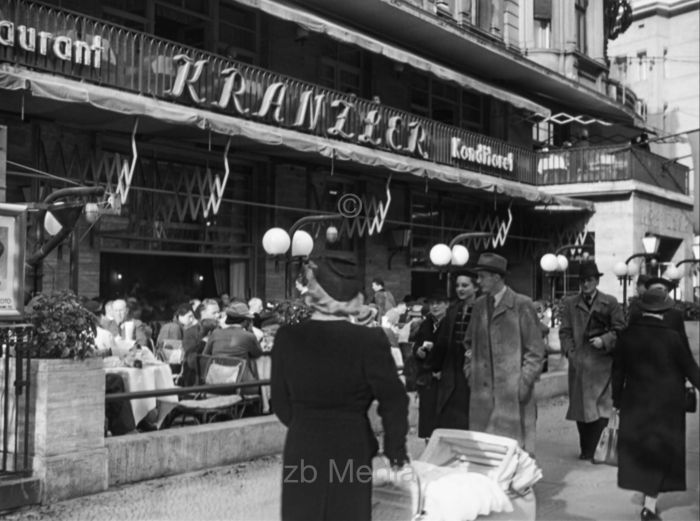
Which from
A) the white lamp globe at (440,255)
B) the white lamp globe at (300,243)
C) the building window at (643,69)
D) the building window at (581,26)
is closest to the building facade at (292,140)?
the white lamp globe at (300,243)

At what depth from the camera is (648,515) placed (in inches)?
252

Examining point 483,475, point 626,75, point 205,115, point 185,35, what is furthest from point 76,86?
point 626,75

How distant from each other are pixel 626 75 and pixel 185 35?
118 ft

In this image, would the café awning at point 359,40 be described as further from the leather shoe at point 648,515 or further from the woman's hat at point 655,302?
the leather shoe at point 648,515

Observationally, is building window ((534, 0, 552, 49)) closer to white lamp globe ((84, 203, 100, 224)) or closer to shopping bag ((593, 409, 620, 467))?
white lamp globe ((84, 203, 100, 224))

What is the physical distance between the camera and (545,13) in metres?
28.0

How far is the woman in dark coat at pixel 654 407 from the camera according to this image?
6.46 m

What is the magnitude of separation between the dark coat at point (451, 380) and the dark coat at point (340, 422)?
356 cm

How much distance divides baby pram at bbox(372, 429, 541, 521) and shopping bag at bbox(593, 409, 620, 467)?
2.04 metres

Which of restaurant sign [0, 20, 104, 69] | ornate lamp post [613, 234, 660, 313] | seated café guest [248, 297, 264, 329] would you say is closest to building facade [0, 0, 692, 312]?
restaurant sign [0, 20, 104, 69]

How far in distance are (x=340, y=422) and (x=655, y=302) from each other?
144 inches

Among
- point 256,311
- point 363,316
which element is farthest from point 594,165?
point 363,316

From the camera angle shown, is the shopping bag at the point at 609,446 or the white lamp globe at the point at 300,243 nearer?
the shopping bag at the point at 609,446

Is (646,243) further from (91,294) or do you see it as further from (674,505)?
(674,505)
